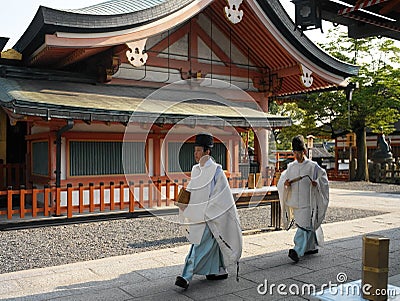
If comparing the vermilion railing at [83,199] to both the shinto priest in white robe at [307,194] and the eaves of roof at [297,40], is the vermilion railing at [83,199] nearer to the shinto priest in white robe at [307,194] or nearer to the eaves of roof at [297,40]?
the shinto priest in white robe at [307,194]

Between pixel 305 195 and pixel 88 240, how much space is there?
372 cm

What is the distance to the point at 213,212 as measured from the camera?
489cm

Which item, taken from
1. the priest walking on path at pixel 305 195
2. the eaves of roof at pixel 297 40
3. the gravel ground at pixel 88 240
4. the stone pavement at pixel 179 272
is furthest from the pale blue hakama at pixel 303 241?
the eaves of roof at pixel 297 40

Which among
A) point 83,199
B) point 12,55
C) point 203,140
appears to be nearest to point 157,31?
point 12,55

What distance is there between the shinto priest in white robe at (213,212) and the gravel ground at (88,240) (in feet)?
7.07

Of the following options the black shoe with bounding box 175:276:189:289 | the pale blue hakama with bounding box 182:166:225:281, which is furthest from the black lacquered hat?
the black shoe with bounding box 175:276:189:289

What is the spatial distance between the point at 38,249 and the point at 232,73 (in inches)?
317

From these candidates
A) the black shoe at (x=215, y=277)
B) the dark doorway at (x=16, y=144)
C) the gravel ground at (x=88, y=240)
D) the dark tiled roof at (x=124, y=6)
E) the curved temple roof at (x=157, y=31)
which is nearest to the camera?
the black shoe at (x=215, y=277)

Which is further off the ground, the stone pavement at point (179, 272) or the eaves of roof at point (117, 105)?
the eaves of roof at point (117, 105)

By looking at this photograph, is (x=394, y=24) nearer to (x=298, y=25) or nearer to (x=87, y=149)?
(x=298, y=25)

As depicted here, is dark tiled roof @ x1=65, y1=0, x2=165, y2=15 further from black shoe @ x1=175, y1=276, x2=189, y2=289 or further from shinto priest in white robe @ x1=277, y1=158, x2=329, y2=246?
black shoe @ x1=175, y1=276, x2=189, y2=289

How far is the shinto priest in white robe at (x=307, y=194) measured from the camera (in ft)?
20.1

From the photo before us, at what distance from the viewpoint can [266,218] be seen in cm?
973

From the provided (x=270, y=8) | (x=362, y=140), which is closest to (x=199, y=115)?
(x=270, y=8)
